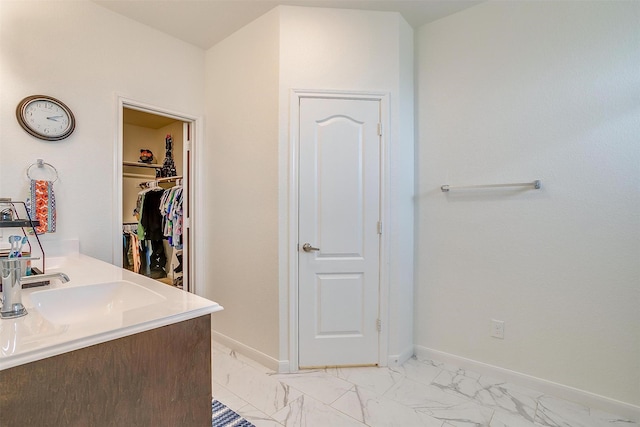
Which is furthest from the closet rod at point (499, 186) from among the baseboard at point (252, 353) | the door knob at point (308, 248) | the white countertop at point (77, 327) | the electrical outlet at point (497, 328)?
the white countertop at point (77, 327)

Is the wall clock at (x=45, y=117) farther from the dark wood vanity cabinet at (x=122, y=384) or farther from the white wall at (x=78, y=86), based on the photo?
the dark wood vanity cabinet at (x=122, y=384)

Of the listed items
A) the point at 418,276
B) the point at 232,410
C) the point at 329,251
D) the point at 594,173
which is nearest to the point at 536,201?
the point at 594,173

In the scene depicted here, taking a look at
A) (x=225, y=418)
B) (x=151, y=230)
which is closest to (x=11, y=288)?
(x=225, y=418)

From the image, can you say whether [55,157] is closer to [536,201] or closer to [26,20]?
[26,20]

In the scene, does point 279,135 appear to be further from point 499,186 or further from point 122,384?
point 122,384

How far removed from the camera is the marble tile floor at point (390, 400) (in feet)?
5.67

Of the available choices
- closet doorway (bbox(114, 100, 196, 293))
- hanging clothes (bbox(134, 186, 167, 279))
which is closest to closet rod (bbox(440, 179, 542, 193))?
closet doorway (bbox(114, 100, 196, 293))

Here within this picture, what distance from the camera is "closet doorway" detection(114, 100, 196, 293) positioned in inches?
115

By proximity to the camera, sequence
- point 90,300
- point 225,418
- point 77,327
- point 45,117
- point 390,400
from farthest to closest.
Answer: point 45,117 < point 390,400 < point 225,418 < point 90,300 < point 77,327

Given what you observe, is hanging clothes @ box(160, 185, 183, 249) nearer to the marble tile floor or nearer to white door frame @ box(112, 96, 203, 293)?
white door frame @ box(112, 96, 203, 293)

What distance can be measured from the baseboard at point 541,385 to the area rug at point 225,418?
1.41m

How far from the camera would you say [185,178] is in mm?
2916

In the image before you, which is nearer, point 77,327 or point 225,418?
point 77,327

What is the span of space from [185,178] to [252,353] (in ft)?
5.35
